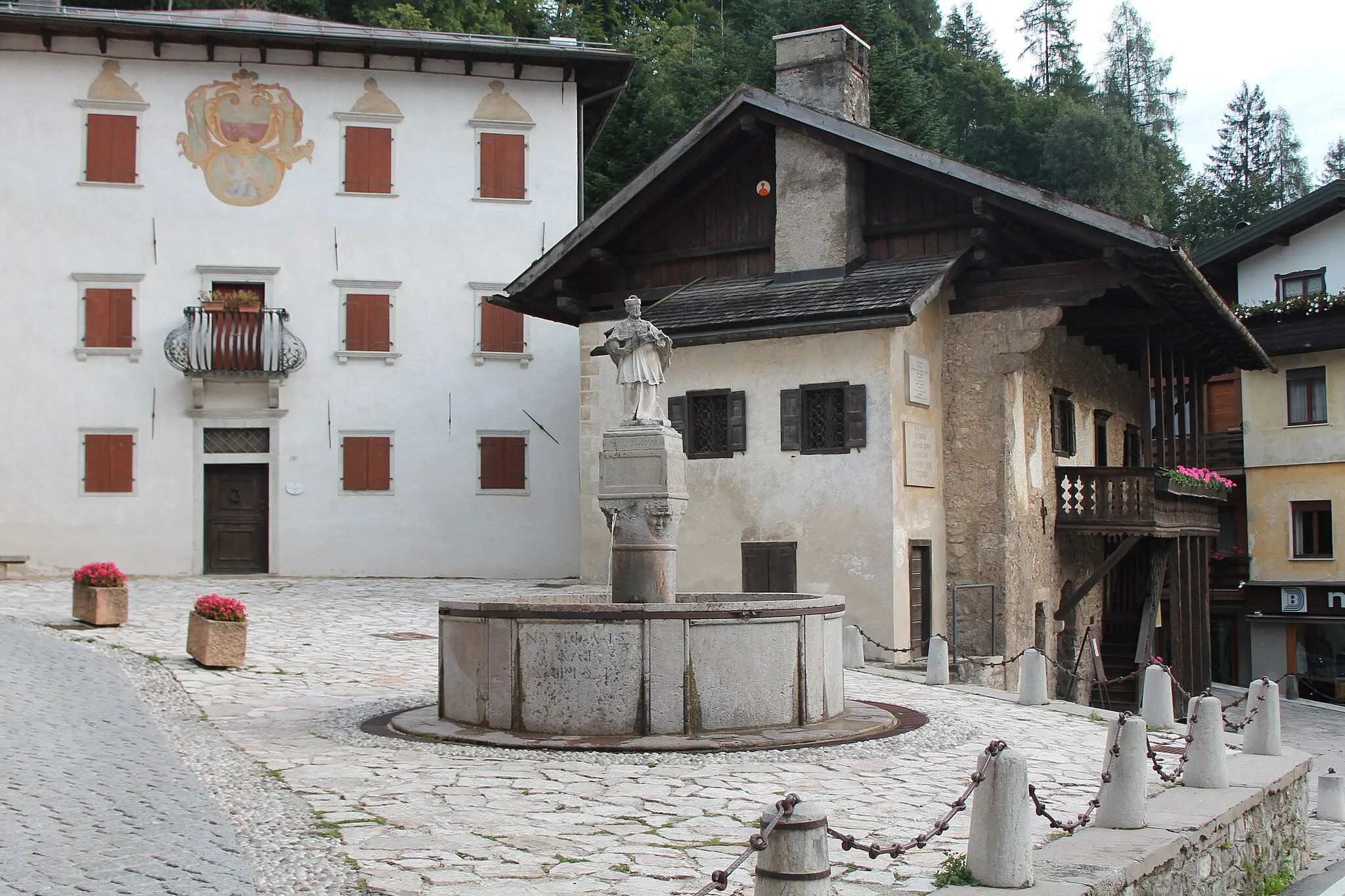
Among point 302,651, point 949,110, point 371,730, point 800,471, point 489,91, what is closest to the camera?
point 371,730

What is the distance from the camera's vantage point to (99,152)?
24891mm

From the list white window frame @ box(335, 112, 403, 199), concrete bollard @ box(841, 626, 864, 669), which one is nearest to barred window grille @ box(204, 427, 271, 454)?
white window frame @ box(335, 112, 403, 199)

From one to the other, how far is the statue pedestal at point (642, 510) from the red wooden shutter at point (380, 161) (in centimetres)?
1573

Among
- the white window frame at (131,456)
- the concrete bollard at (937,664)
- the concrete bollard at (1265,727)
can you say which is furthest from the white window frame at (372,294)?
the concrete bollard at (1265,727)

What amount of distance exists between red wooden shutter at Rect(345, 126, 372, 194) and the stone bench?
8.64 metres

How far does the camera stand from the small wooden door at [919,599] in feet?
61.8

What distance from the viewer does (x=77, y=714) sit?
34.8ft

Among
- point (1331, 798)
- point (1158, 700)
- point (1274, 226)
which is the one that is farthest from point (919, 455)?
point (1274, 226)

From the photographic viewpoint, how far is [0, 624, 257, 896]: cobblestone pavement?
596cm

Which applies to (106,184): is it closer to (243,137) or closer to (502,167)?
(243,137)

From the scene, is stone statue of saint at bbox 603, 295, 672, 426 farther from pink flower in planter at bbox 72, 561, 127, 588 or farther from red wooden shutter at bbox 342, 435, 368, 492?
red wooden shutter at bbox 342, 435, 368, 492

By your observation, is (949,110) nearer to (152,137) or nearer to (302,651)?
(152,137)

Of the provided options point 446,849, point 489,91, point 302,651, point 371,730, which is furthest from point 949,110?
point 446,849

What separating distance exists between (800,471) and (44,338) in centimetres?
1423
